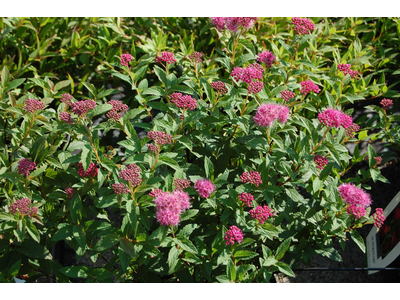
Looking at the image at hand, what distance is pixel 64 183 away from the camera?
165 cm

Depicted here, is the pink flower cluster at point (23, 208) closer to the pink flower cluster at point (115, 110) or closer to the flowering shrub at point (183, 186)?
the flowering shrub at point (183, 186)

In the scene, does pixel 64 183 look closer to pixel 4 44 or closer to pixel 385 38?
pixel 4 44

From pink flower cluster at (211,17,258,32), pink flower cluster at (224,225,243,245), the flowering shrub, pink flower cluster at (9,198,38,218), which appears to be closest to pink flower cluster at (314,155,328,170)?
the flowering shrub

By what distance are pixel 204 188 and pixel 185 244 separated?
0.24m

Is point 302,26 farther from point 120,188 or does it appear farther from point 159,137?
point 120,188

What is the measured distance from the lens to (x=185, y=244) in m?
1.40

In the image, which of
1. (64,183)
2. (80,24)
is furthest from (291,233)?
(80,24)

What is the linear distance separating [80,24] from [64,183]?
57.7 inches

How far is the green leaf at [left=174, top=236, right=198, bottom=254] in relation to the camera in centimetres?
138

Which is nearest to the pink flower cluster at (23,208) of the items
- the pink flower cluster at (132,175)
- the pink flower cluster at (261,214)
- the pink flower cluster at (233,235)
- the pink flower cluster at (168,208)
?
the pink flower cluster at (132,175)

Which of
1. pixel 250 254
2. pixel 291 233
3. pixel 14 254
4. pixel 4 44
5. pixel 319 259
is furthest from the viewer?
pixel 4 44

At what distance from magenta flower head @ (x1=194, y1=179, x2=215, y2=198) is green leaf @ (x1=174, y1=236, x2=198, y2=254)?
19cm

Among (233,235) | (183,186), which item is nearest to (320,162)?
(233,235)

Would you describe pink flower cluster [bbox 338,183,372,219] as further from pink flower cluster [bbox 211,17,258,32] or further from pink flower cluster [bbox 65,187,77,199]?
pink flower cluster [bbox 65,187,77,199]
